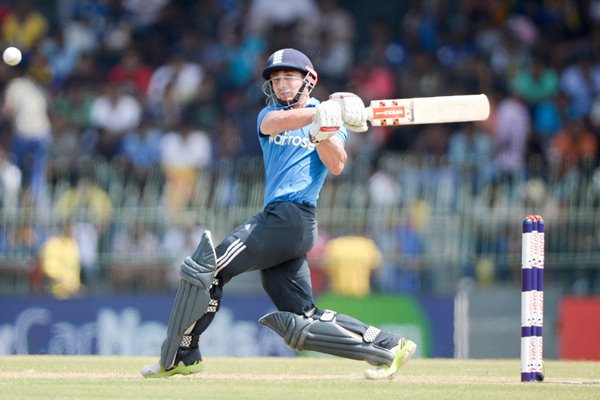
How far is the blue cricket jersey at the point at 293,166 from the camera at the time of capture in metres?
8.66

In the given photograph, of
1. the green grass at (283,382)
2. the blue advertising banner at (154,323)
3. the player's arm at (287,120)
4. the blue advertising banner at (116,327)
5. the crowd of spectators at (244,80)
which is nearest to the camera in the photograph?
the green grass at (283,382)

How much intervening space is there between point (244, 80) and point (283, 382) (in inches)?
490

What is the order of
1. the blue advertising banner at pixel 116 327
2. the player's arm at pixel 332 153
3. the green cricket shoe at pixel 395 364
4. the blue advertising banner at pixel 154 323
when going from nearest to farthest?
the player's arm at pixel 332 153 → the green cricket shoe at pixel 395 364 → the blue advertising banner at pixel 154 323 → the blue advertising banner at pixel 116 327

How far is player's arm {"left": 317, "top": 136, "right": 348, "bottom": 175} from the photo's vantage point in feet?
27.4

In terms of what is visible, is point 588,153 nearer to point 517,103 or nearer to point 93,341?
point 517,103

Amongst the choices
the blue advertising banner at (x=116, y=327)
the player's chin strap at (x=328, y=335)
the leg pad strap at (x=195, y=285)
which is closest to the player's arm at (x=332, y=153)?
the leg pad strap at (x=195, y=285)

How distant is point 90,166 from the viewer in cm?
1789

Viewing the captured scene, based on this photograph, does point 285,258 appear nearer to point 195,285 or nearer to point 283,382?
point 195,285

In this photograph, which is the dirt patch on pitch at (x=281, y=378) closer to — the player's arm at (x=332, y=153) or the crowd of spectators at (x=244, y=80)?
the player's arm at (x=332, y=153)

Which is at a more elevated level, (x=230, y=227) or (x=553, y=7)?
(x=553, y=7)

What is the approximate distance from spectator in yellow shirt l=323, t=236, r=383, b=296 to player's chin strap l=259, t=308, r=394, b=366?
697 cm

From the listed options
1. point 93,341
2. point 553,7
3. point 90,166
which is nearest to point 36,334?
point 93,341

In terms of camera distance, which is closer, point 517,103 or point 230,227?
point 230,227

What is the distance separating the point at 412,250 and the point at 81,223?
14.2ft
